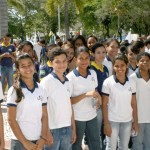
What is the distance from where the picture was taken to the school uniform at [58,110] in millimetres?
3744

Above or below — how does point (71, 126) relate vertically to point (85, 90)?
below

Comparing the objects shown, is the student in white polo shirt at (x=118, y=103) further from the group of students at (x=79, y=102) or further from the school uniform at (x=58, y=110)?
the school uniform at (x=58, y=110)

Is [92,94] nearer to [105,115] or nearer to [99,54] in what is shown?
[105,115]

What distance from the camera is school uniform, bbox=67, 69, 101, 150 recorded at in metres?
4.14

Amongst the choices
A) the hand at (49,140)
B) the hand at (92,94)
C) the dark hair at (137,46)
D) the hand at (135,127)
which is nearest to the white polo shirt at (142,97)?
the hand at (135,127)

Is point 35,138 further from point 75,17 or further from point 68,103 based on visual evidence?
point 75,17

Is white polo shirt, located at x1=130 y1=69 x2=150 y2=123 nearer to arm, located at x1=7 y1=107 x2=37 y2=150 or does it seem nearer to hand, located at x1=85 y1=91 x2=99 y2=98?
hand, located at x1=85 y1=91 x2=99 y2=98

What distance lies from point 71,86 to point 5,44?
216 inches

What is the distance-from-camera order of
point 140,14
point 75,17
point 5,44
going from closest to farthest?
point 5,44
point 140,14
point 75,17

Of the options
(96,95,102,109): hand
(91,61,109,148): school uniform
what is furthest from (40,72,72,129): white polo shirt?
(91,61,109,148): school uniform

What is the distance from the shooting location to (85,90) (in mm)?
4156

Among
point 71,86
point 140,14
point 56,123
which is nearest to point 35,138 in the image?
point 56,123

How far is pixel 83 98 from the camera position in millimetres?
4090

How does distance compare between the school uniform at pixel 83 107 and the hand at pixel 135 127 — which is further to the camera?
the hand at pixel 135 127
